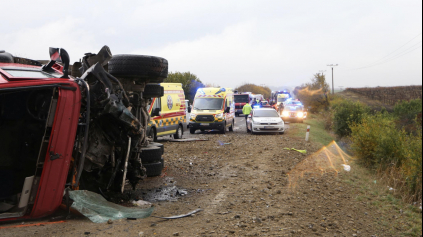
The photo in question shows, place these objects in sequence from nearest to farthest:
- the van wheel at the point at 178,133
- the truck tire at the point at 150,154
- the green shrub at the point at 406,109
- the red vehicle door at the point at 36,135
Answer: the red vehicle door at the point at 36,135 < the truck tire at the point at 150,154 < the van wheel at the point at 178,133 < the green shrub at the point at 406,109

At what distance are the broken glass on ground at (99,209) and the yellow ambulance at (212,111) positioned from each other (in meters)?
13.3

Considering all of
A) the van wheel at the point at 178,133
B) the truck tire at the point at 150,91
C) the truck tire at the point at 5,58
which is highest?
the truck tire at the point at 5,58

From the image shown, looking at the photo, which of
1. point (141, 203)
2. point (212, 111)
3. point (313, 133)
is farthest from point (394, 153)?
point (313, 133)

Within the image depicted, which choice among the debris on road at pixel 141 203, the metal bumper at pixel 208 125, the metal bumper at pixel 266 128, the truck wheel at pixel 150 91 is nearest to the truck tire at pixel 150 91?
the truck wheel at pixel 150 91

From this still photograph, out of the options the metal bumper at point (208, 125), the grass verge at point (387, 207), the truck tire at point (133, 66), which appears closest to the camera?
the grass verge at point (387, 207)

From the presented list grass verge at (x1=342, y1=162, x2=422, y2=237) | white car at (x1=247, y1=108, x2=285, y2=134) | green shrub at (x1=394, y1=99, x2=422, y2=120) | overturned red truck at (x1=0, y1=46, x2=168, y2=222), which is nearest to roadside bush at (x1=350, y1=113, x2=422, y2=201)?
grass verge at (x1=342, y1=162, x2=422, y2=237)

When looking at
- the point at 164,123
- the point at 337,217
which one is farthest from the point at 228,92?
the point at 337,217

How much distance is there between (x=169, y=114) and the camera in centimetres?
1397

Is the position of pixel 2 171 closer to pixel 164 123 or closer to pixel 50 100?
pixel 50 100

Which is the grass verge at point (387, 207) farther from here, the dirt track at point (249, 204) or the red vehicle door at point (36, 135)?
the red vehicle door at point (36, 135)

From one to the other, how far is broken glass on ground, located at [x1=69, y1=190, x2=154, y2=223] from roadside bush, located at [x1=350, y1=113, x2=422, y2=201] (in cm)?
658

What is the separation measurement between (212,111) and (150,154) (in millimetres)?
11819

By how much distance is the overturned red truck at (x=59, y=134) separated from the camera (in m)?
4.19

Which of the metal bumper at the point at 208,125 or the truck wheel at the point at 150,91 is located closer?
the truck wheel at the point at 150,91
